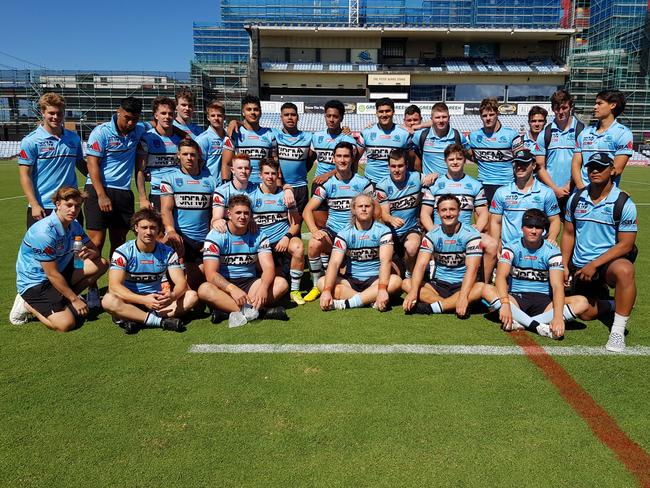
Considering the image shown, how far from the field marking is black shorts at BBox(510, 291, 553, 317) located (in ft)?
1.63

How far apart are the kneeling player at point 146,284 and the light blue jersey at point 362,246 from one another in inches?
60.5

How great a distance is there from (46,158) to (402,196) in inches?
145

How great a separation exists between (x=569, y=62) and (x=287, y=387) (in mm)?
50988

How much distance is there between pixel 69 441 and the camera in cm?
263

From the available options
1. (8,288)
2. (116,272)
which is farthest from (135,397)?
(8,288)

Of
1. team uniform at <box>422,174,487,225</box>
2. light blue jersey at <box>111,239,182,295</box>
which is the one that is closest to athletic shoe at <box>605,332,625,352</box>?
team uniform at <box>422,174,487,225</box>

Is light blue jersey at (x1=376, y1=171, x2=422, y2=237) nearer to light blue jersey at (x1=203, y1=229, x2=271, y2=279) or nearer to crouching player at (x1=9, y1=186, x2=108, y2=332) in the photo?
light blue jersey at (x1=203, y1=229, x2=271, y2=279)

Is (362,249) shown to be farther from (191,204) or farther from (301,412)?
(301,412)

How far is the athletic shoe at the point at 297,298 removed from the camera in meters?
4.99

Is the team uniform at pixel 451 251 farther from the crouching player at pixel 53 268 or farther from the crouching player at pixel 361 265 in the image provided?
the crouching player at pixel 53 268

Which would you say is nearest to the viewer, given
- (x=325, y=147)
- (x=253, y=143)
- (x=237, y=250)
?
(x=237, y=250)

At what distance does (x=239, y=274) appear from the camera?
4.76 metres

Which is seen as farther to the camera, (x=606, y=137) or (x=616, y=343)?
(x=606, y=137)

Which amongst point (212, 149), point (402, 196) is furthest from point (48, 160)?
point (402, 196)
